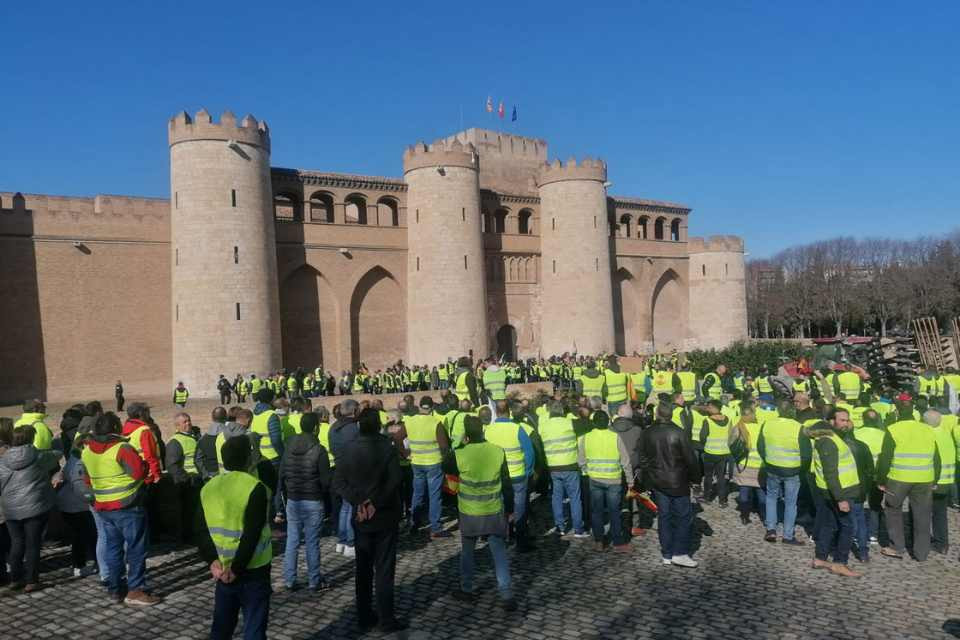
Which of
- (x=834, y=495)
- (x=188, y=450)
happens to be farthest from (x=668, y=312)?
(x=188, y=450)

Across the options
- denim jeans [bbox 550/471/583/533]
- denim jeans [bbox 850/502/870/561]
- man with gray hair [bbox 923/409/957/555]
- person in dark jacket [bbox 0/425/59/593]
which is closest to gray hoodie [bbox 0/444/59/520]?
person in dark jacket [bbox 0/425/59/593]

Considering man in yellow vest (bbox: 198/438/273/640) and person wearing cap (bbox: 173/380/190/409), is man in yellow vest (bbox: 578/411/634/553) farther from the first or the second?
person wearing cap (bbox: 173/380/190/409)

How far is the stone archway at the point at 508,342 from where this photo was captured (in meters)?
33.5

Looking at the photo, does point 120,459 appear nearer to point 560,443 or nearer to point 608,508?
point 560,443

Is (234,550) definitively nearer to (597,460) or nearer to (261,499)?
(261,499)

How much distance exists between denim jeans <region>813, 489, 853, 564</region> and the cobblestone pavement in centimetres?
27

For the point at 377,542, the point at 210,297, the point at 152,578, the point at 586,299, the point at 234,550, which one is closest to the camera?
the point at 234,550

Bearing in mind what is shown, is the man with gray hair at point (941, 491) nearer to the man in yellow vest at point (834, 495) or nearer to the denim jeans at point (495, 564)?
the man in yellow vest at point (834, 495)

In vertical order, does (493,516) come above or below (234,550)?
below

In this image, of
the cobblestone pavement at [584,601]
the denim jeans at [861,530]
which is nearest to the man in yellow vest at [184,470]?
the cobblestone pavement at [584,601]

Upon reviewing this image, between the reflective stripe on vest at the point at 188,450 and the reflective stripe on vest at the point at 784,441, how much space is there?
632 centimetres

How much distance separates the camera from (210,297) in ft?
78.8

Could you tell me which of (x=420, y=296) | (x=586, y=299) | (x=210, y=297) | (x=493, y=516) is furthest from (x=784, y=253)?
(x=493, y=516)

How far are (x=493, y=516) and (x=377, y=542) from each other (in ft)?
3.57
